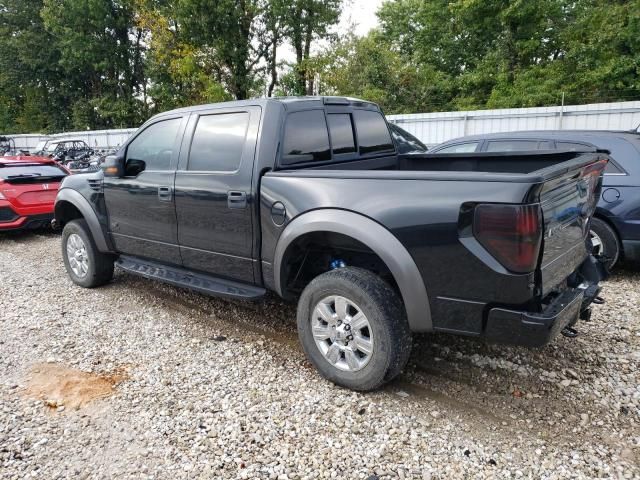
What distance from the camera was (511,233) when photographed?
236 cm

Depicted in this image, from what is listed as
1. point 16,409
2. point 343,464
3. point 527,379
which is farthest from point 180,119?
point 527,379

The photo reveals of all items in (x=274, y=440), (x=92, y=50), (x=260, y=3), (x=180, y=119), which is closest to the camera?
(x=274, y=440)

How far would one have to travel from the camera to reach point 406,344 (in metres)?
2.92

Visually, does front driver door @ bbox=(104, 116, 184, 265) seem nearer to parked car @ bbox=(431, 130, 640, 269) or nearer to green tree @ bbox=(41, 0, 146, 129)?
parked car @ bbox=(431, 130, 640, 269)

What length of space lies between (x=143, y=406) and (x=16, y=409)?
81 centimetres

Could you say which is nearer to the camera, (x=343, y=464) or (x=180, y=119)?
(x=343, y=464)

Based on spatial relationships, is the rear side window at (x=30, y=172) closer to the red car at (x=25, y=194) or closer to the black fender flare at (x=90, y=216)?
the red car at (x=25, y=194)

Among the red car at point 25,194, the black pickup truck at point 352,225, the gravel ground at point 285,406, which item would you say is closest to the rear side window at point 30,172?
the red car at point 25,194

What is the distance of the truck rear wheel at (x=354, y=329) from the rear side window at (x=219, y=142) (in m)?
1.24

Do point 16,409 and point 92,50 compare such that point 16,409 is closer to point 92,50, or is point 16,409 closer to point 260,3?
point 260,3

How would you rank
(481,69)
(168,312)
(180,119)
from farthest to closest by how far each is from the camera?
(481,69)
(168,312)
(180,119)

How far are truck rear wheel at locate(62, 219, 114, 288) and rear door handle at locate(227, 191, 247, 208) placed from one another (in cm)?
234

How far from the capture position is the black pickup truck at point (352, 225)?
248 cm

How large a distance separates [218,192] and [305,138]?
0.78 metres
